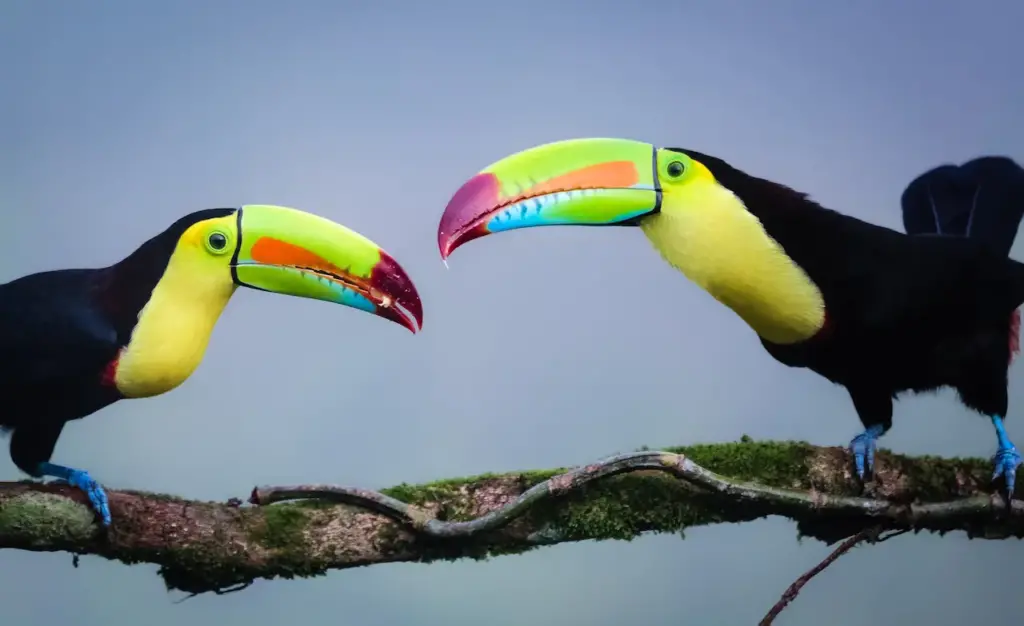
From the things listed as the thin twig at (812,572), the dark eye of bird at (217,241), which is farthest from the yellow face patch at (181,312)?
the thin twig at (812,572)

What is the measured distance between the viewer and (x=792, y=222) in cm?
212

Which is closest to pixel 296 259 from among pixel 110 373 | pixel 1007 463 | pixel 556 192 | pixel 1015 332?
pixel 110 373

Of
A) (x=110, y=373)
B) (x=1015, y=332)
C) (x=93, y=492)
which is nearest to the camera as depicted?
(x=93, y=492)

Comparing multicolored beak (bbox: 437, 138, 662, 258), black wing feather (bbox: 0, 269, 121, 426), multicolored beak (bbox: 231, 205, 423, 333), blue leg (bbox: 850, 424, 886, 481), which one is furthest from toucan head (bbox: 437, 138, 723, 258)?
black wing feather (bbox: 0, 269, 121, 426)

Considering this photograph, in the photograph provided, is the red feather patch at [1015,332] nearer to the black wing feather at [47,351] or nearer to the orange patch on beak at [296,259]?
the orange patch on beak at [296,259]

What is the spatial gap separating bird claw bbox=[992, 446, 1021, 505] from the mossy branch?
3 cm

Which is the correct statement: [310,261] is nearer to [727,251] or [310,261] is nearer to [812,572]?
[727,251]

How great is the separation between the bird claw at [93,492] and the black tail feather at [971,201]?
6.24ft

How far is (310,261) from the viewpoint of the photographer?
210cm

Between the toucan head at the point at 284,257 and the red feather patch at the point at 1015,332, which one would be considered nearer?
the toucan head at the point at 284,257

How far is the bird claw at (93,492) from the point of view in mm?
1908

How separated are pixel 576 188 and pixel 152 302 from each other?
0.90 meters

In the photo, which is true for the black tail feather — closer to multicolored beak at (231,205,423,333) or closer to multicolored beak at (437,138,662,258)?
multicolored beak at (437,138,662,258)

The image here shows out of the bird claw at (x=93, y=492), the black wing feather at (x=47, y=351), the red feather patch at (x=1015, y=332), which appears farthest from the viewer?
the red feather patch at (x=1015, y=332)
